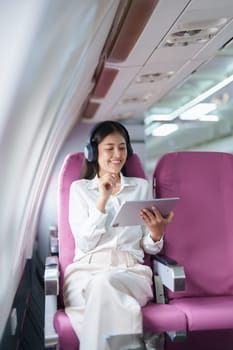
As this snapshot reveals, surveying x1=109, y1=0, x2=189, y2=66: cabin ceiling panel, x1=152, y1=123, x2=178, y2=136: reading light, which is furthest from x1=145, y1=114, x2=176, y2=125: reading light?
x1=109, y1=0, x2=189, y2=66: cabin ceiling panel

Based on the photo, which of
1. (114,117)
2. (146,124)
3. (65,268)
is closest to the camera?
(65,268)

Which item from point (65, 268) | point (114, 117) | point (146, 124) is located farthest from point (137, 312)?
point (146, 124)

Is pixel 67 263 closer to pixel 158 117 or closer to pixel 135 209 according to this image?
pixel 135 209

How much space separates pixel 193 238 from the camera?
9.46 feet

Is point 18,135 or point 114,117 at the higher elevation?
point 114,117

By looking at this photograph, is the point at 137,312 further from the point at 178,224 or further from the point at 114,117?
the point at 114,117

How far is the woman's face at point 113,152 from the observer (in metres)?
2.72

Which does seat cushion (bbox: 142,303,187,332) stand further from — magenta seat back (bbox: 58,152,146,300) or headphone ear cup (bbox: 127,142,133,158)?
headphone ear cup (bbox: 127,142,133,158)

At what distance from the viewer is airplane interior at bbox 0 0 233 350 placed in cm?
152

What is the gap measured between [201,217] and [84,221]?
2.67ft

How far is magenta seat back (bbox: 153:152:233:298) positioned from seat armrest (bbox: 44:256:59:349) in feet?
2.43

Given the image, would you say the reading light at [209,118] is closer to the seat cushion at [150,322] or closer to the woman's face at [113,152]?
the woman's face at [113,152]

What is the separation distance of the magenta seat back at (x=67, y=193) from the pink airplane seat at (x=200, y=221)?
0.17 metres

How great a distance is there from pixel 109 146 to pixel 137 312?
101cm
